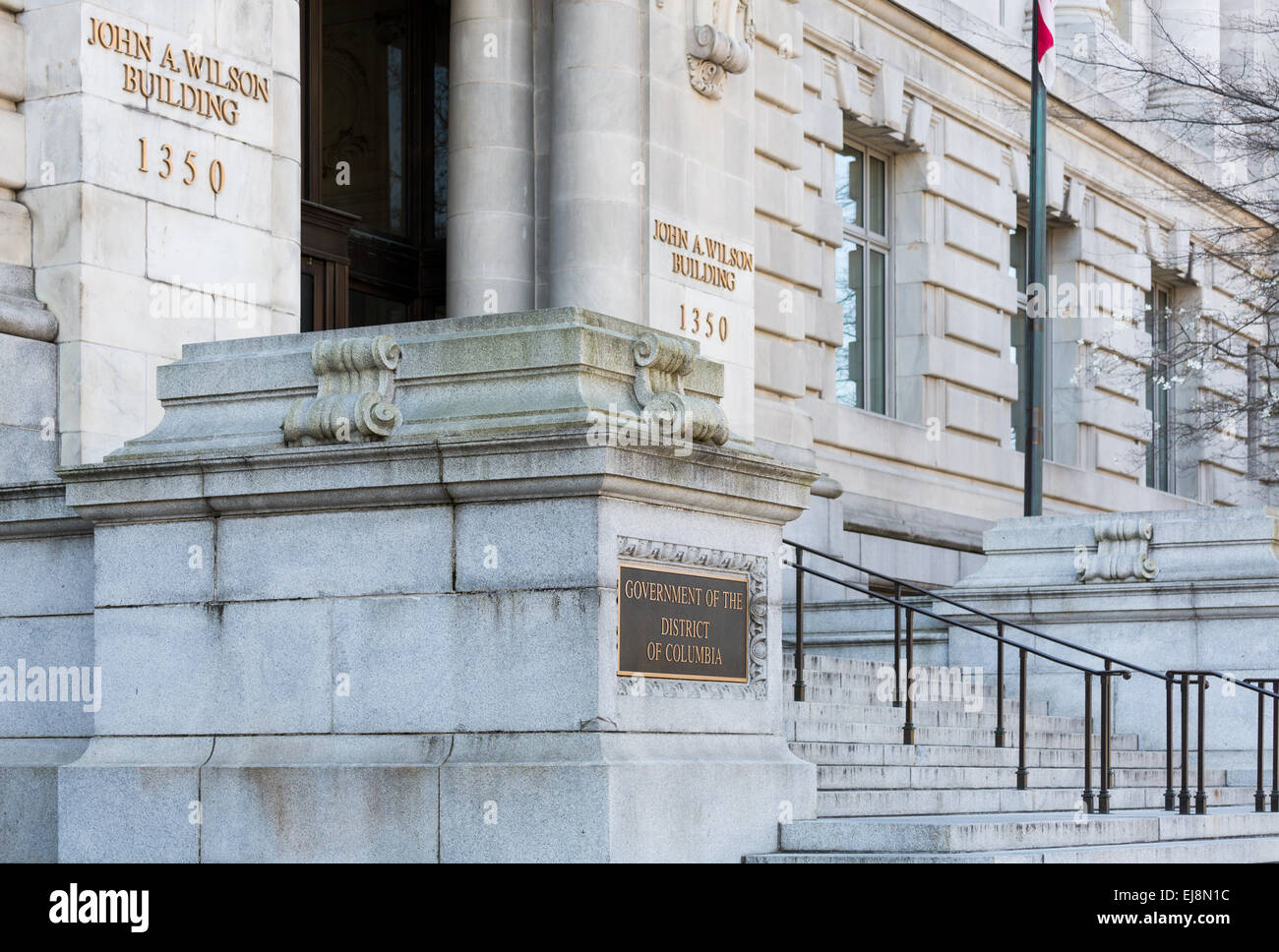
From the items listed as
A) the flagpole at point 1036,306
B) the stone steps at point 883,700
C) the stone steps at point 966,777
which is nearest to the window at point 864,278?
the flagpole at point 1036,306

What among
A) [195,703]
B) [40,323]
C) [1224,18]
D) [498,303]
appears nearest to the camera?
[195,703]

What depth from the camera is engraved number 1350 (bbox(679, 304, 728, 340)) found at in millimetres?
19719

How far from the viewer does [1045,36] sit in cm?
2258

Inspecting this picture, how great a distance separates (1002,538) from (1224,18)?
21.7 m

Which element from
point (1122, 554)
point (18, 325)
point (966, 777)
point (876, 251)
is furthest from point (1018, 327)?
point (18, 325)

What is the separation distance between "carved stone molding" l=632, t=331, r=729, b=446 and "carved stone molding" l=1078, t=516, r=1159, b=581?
8180mm

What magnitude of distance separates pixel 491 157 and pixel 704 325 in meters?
2.51

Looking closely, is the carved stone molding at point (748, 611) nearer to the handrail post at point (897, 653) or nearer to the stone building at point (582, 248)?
the stone building at point (582, 248)

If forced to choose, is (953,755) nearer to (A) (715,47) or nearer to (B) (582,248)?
(B) (582,248)

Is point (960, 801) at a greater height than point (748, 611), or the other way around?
point (748, 611)

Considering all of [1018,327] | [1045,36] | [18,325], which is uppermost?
[1045,36]

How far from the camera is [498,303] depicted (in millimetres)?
19359
